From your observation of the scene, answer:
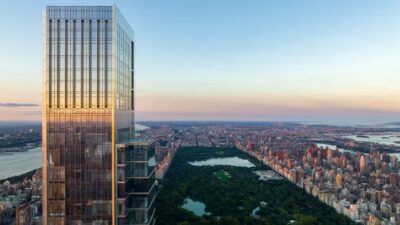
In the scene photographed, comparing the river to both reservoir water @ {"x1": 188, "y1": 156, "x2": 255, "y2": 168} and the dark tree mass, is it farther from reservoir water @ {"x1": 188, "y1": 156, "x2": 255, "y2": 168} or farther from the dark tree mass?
the dark tree mass

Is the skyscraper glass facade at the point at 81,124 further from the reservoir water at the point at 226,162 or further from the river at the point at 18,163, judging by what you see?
the reservoir water at the point at 226,162

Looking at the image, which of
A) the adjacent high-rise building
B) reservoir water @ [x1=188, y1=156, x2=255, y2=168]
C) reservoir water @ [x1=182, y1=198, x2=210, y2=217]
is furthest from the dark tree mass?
the adjacent high-rise building

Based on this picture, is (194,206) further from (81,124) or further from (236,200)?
(81,124)

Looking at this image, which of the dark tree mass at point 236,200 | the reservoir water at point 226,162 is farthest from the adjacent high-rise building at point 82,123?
the reservoir water at point 226,162

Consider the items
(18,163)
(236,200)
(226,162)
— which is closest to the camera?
(236,200)

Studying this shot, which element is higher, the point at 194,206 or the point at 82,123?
the point at 82,123

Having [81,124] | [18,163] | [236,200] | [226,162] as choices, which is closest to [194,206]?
[236,200]
